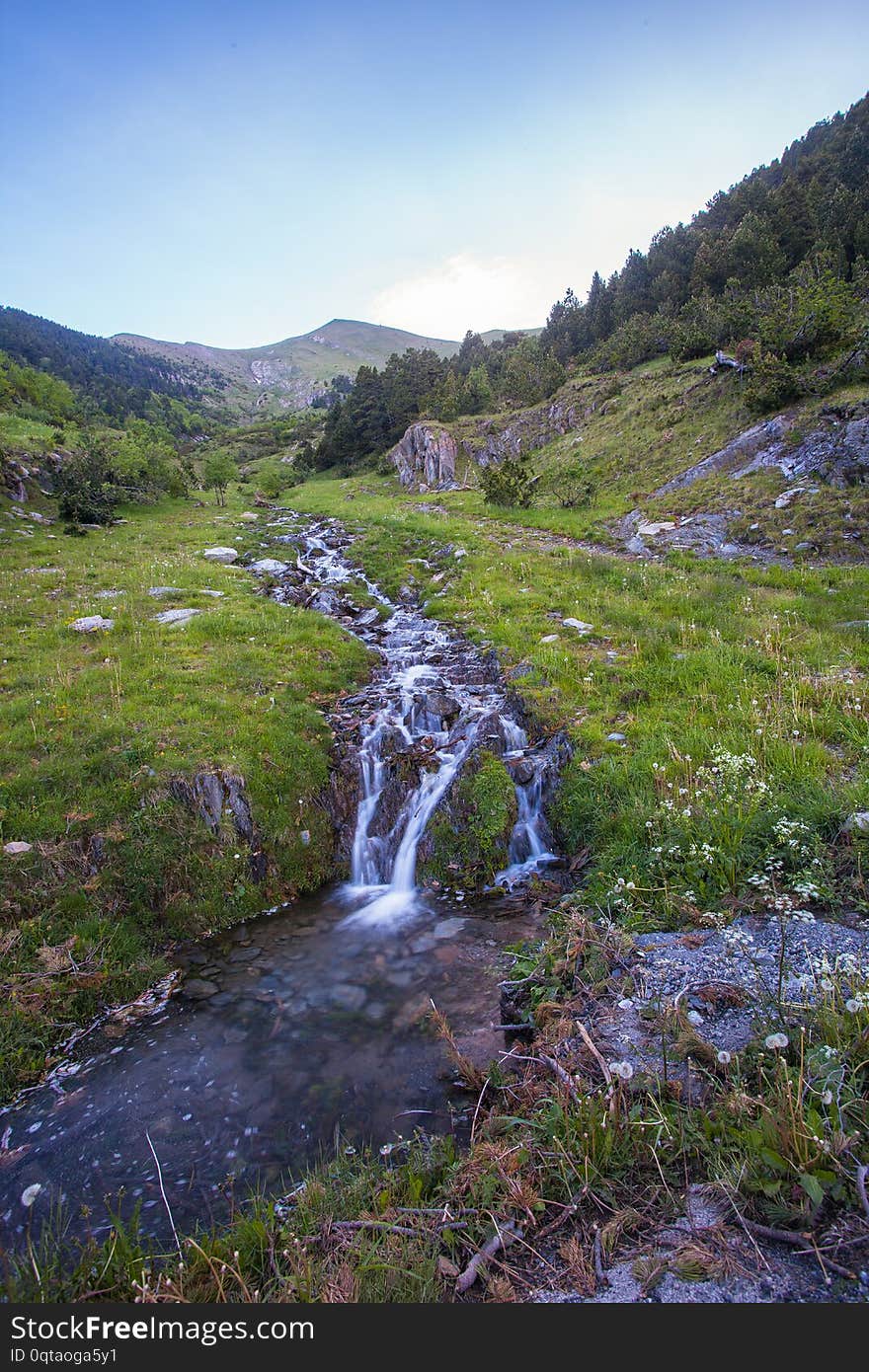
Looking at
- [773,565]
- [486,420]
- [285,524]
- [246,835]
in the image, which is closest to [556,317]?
[486,420]

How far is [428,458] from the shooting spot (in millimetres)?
45812

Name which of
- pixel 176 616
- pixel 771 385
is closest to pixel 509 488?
pixel 771 385

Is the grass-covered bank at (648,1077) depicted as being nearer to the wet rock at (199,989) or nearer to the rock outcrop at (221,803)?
the wet rock at (199,989)

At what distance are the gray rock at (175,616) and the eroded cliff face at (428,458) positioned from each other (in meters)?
29.5

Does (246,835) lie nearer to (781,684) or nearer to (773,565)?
(781,684)

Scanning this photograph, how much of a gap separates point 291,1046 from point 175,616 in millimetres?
12337

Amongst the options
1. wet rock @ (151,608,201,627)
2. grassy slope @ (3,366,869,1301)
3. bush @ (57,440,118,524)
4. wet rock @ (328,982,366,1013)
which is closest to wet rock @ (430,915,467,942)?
wet rock @ (328,982,366,1013)

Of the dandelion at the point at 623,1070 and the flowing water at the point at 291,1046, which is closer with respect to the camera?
the dandelion at the point at 623,1070

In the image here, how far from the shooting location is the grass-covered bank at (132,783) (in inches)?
280

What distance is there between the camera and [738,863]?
6383 mm

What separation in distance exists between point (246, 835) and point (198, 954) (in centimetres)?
188

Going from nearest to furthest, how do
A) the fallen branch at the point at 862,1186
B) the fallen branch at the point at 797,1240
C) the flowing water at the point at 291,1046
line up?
the fallen branch at the point at 797,1240 < the fallen branch at the point at 862,1186 < the flowing water at the point at 291,1046

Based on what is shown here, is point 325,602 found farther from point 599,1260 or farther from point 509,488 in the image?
point 599,1260

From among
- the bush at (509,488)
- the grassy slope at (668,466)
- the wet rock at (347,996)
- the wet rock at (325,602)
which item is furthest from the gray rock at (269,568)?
the wet rock at (347,996)
